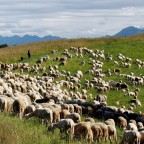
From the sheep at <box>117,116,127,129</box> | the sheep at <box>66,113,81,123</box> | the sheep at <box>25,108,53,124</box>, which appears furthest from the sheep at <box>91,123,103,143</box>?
the sheep at <box>117,116,127,129</box>

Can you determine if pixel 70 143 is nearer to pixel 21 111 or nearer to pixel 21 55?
pixel 21 111

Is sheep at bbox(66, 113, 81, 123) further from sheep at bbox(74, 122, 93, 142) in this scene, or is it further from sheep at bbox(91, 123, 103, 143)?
sheep at bbox(74, 122, 93, 142)

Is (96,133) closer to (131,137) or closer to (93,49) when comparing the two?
(131,137)

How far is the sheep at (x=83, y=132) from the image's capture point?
627 inches

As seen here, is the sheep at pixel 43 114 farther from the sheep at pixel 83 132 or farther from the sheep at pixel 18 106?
the sheep at pixel 83 132

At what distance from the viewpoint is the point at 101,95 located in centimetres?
3628

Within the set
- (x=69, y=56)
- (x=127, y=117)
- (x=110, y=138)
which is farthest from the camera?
(x=69, y=56)

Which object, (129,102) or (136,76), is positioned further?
(136,76)

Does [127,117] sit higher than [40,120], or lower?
lower

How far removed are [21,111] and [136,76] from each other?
26.5 meters

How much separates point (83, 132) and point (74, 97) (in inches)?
746

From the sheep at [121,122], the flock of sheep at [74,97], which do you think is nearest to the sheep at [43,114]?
the flock of sheep at [74,97]

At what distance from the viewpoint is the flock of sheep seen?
1688 centimetres

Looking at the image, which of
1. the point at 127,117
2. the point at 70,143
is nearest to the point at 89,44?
the point at 127,117
